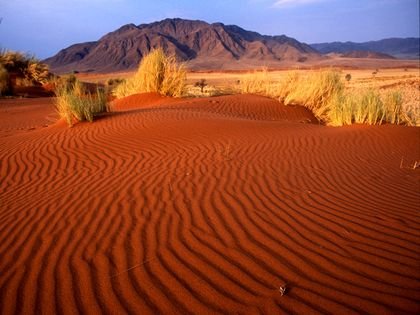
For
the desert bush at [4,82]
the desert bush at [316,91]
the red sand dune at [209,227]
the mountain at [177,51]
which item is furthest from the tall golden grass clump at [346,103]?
the mountain at [177,51]

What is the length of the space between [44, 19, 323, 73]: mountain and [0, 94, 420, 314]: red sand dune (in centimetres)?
7402

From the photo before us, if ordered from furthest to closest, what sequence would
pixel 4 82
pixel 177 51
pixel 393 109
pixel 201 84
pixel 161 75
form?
pixel 177 51 < pixel 201 84 < pixel 4 82 < pixel 161 75 < pixel 393 109

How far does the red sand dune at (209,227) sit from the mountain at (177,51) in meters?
74.0

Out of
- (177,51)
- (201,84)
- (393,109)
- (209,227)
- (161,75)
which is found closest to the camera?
(209,227)

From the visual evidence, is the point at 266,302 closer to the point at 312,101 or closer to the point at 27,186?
the point at 27,186

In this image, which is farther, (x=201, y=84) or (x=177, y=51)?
(x=177, y=51)

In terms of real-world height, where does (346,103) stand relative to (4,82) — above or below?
below

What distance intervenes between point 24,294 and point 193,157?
153 inches

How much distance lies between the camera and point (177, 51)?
293ft

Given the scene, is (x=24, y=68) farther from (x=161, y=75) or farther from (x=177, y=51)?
(x=177, y=51)

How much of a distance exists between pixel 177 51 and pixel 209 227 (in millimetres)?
89388

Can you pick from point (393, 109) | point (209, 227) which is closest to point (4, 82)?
point (393, 109)

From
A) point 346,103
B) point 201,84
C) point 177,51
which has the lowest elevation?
point 201,84

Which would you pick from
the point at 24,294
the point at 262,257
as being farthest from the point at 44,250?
the point at 262,257
